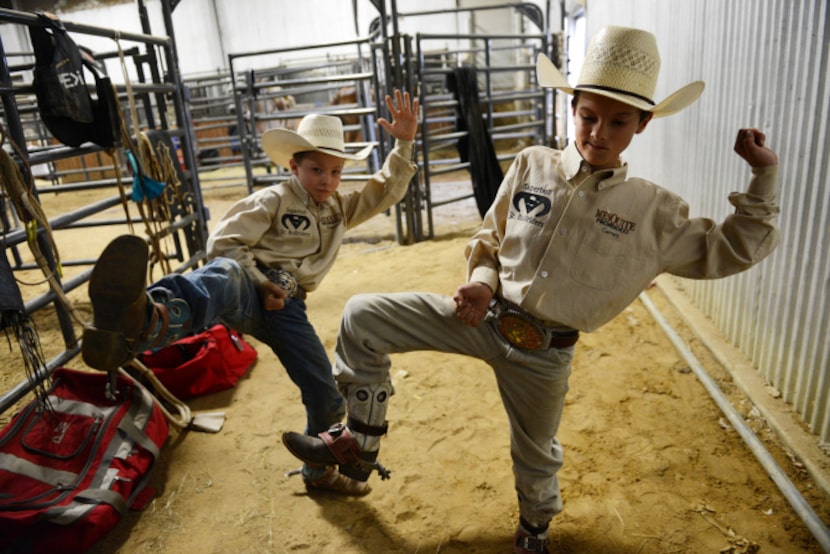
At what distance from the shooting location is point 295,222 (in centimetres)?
227

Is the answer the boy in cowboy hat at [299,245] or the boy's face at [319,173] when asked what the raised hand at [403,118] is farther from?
the boy's face at [319,173]

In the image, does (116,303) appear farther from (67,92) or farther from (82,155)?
(82,155)

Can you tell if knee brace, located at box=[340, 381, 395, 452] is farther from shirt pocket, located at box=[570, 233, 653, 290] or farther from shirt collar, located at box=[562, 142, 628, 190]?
shirt collar, located at box=[562, 142, 628, 190]

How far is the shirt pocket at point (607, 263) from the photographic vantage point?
1514mm

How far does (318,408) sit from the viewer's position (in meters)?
2.19

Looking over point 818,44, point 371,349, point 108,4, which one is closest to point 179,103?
point 371,349

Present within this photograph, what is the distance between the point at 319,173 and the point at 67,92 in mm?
1136

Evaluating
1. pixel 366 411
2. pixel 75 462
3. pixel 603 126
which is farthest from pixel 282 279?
pixel 603 126

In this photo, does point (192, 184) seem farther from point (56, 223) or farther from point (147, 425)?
point (147, 425)

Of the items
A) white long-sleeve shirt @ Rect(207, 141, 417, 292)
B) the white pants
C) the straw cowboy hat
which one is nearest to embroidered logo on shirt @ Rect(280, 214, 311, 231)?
white long-sleeve shirt @ Rect(207, 141, 417, 292)

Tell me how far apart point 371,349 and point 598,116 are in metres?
0.94

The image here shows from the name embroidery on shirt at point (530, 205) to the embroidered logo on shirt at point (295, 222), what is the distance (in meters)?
0.96

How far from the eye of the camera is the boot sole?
4.81 feet

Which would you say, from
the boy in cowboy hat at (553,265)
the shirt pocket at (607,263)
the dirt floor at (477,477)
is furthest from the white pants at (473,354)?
the dirt floor at (477,477)
